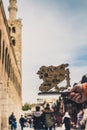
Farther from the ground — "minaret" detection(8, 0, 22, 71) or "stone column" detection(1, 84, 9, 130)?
"minaret" detection(8, 0, 22, 71)

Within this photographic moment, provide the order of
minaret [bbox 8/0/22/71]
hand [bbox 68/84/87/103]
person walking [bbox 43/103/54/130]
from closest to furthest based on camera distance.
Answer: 1. hand [bbox 68/84/87/103]
2. person walking [bbox 43/103/54/130]
3. minaret [bbox 8/0/22/71]

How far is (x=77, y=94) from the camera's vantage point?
2932 millimetres

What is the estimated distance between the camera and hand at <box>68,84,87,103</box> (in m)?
2.90

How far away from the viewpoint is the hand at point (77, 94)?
114 inches

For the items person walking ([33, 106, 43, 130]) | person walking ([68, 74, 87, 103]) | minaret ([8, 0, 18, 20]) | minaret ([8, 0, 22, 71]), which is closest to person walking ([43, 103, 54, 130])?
person walking ([33, 106, 43, 130])

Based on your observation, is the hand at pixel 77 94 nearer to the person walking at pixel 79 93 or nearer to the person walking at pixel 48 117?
the person walking at pixel 79 93

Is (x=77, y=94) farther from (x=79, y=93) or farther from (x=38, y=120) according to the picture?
(x=38, y=120)

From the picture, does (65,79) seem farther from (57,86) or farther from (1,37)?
(1,37)

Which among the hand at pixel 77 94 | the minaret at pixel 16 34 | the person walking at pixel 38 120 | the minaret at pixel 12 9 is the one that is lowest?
the person walking at pixel 38 120

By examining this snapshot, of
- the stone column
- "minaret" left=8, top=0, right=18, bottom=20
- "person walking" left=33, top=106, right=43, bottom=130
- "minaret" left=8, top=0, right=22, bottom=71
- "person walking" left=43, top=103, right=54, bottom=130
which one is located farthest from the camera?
"minaret" left=8, top=0, right=18, bottom=20

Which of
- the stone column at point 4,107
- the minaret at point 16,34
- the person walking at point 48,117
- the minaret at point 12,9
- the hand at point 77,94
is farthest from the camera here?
the minaret at point 12,9

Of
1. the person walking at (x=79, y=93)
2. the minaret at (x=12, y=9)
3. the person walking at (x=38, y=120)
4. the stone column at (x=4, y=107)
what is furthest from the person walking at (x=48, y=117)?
the minaret at (x=12, y=9)

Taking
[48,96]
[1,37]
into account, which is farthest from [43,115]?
[48,96]

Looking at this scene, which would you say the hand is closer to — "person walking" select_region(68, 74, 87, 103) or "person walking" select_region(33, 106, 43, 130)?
"person walking" select_region(68, 74, 87, 103)
